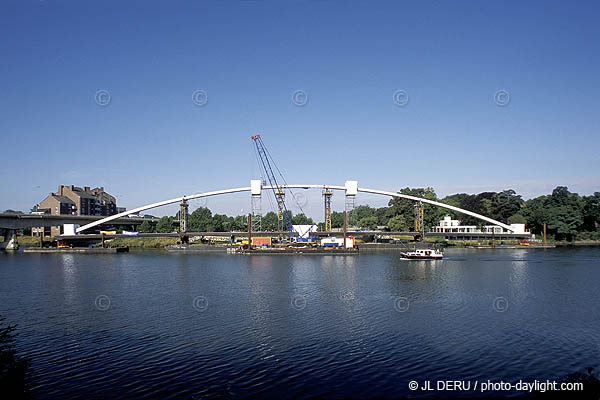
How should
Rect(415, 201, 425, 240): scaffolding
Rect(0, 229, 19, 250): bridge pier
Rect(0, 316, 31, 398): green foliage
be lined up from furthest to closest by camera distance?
Rect(415, 201, 425, 240): scaffolding < Rect(0, 229, 19, 250): bridge pier < Rect(0, 316, 31, 398): green foliage

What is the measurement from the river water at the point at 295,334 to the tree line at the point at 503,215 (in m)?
75.9

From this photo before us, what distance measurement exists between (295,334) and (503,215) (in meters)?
122

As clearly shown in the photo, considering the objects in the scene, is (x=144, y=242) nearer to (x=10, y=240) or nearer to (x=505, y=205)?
(x=10, y=240)

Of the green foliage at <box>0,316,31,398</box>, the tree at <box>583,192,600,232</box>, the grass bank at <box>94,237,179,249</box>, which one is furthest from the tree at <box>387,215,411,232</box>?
the green foliage at <box>0,316,31,398</box>

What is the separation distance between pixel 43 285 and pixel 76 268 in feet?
60.0

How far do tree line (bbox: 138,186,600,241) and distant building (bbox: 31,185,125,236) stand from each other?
20.2 meters

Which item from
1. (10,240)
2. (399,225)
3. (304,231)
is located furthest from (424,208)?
(10,240)

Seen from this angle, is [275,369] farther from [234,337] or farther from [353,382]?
[234,337]

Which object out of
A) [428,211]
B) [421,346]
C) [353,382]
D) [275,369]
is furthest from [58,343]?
[428,211]

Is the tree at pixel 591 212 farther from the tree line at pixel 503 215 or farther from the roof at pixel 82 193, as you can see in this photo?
the roof at pixel 82 193

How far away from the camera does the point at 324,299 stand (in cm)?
3312

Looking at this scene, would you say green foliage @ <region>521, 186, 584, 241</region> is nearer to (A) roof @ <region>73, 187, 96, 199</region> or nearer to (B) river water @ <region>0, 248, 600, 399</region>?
(B) river water @ <region>0, 248, 600, 399</region>

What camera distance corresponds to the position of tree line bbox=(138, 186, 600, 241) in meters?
110

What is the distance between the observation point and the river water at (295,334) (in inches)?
653
